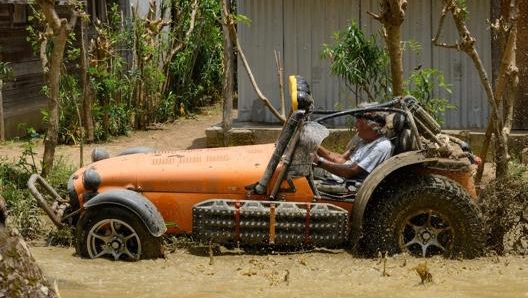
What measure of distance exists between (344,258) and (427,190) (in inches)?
36.0

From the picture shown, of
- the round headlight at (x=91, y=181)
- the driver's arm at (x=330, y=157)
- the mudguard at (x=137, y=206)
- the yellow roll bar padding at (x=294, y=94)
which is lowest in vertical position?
the mudguard at (x=137, y=206)

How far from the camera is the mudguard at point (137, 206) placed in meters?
8.60

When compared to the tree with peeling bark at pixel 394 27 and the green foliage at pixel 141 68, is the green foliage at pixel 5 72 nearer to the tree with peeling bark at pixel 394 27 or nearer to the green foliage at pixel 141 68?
the green foliage at pixel 141 68

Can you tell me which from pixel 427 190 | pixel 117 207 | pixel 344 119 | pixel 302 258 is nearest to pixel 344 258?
pixel 302 258

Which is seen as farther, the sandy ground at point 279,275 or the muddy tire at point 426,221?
the muddy tire at point 426,221

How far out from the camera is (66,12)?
56.9 feet

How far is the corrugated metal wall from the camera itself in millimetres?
13984

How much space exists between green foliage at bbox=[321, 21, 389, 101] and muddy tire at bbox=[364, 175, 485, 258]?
12.6ft

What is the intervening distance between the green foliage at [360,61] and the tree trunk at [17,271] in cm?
786

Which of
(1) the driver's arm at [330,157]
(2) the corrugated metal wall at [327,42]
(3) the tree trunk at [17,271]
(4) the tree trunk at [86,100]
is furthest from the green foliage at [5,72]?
(3) the tree trunk at [17,271]

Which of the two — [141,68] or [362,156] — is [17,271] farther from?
[141,68]

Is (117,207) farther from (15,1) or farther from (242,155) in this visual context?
(15,1)

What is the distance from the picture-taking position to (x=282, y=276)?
8367mm

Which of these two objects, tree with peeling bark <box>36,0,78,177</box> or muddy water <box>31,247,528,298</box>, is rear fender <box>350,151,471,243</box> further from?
tree with peeling bark <box>36,0,78,177</box>
